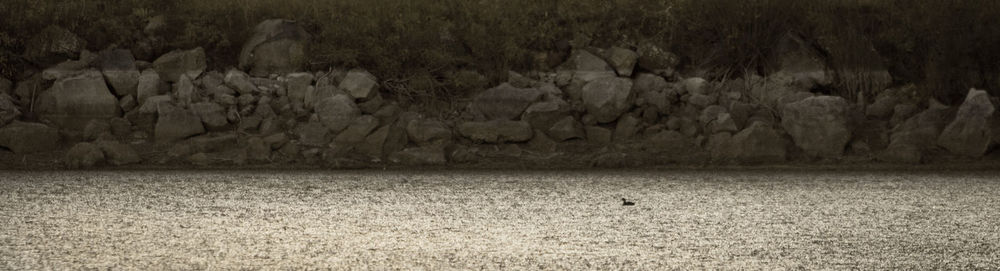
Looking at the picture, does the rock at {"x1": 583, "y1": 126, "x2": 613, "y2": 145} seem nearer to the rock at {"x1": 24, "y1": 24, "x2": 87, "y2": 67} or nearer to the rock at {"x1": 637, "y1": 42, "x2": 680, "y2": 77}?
the rock at {"x1": 637, "y1": 42, "x2": 680, "y2": 77}

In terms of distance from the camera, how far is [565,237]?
632 centimetres

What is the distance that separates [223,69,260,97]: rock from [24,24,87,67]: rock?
1.69 meters

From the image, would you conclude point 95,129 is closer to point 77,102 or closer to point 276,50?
point 77,102

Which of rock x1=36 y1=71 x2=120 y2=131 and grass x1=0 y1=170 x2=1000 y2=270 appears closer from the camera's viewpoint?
grass x1=0 y1=170 x2=1000 y2=270

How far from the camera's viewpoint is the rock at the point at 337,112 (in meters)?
11.0

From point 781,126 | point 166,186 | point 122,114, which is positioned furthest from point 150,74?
point 781,126

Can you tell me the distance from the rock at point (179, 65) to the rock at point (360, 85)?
1540mm

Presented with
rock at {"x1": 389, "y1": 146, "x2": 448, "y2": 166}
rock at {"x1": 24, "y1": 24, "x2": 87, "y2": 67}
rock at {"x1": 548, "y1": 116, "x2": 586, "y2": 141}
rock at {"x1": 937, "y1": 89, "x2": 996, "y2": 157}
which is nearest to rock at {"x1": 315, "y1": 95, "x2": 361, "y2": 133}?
rock at {"x1": 389, "y1": 146, "x2": 448, "y2": 166}

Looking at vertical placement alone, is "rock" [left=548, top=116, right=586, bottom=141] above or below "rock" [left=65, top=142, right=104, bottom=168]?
above

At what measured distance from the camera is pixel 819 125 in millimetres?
10695

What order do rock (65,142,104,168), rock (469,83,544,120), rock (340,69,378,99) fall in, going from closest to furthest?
1. rock (65,142,104,168)
2. rock (469,83,544,120)
3. rock (340,69,378,99)

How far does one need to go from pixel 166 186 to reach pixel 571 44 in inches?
193

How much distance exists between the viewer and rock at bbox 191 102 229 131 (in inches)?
436

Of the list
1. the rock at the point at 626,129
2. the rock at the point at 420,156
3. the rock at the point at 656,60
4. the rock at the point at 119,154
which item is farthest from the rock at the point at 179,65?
the rock at the point at 656,60
